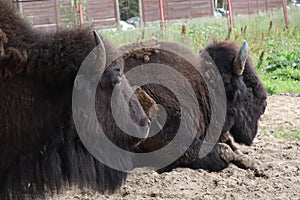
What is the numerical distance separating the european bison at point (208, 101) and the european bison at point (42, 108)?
1.07 metres

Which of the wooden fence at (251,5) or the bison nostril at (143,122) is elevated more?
the wooden fence at (251,5)

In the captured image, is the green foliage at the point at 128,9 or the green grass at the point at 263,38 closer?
the green grass at the point at 263,38

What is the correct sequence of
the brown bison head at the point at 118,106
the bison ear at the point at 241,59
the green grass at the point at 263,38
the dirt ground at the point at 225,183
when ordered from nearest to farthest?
the brown bison head at the point at 118,106 < the dirt ground at the point at 225,183 < the bison ear at the point at 241,59 < the green grass at the point at 263,38

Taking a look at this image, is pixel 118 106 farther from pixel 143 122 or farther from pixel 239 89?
pixel 239 89

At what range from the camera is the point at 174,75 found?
5207 mm

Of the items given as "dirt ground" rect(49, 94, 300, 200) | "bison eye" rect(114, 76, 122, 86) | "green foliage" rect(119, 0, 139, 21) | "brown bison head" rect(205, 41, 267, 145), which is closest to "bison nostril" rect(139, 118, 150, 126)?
"bison eye" rect(114, 76, 122, 86)

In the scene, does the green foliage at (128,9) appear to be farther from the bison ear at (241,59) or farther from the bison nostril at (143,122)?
the bison nostril at (143,122)

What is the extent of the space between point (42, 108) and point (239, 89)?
8.36 ft

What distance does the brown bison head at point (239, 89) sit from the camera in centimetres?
559

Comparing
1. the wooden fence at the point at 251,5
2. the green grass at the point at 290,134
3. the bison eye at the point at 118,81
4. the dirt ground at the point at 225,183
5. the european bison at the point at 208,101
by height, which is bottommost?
the green grass at the point at 290,134

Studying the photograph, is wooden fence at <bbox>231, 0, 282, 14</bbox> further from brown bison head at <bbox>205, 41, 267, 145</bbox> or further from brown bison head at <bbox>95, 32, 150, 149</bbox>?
brown bison head at <bbox>95, 32, 150, 149</bbox>

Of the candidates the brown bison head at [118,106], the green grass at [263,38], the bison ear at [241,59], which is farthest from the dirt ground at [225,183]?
the green grass at [263,38]

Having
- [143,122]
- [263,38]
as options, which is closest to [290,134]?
[143,122]

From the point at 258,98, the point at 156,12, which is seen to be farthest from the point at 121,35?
the point at 156,12
